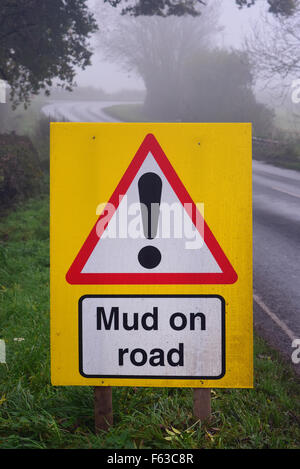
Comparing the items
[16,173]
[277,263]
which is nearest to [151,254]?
[277,263]

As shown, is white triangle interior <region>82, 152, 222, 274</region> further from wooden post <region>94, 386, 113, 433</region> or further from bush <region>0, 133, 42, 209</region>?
bush <region>0, 133, 42, 209</region>

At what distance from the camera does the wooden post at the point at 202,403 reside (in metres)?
2.47

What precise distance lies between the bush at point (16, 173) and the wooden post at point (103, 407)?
26.0ft

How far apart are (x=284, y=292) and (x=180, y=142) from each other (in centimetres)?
415

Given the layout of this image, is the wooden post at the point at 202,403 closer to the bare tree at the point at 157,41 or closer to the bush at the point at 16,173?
the bush at the point at 16,173

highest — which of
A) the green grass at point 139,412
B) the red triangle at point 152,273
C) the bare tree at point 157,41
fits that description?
the bare tree at point 157,41

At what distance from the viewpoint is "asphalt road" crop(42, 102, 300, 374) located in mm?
4930

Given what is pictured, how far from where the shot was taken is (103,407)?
2.53m

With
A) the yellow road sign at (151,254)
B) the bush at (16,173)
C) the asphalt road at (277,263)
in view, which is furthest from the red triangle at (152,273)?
the bush at (16,173)

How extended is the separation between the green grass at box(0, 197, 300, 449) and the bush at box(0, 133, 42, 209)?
672cm

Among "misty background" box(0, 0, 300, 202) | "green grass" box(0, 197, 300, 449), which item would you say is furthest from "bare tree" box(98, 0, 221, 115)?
"green grass" box(0, 197, 300, 449)

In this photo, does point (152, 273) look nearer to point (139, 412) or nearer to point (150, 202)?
point (150, 202)

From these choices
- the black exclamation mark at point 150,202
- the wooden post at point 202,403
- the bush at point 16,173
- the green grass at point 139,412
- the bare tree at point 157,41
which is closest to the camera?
the black exclamation mark at point 150,202
